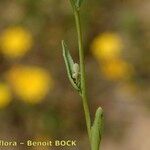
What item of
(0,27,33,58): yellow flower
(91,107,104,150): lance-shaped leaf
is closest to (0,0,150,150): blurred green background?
(0,27,33,58): yellow flower

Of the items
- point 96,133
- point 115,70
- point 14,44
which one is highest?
point 96,133

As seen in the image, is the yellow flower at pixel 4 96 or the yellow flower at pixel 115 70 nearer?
the yellow flower at pixel 4 96

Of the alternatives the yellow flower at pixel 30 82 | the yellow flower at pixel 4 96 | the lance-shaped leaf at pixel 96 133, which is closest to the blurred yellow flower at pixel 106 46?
the yellow flower at pixel 30 82

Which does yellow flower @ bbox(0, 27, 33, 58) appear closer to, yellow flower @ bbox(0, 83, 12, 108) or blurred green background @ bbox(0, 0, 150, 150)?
blurred green background @ bbox(0, 0, 150, 150)

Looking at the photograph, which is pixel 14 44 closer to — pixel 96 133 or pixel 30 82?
pixel 30 82

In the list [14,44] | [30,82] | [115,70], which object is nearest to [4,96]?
[30,82]

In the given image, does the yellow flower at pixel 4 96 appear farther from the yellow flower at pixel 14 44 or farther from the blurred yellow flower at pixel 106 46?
the blurred yellow flower at pixel 106 46
